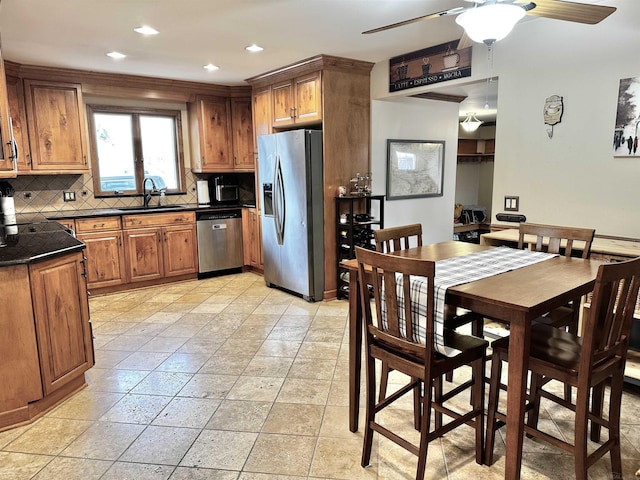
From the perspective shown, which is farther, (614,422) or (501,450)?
(501,450)

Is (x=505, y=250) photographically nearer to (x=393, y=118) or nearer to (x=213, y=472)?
(x=213, y=472)

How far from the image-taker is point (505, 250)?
8.47 ft

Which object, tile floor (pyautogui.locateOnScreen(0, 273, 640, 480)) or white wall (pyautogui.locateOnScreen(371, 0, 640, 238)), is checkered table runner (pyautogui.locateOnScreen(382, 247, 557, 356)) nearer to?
tile floor (pyautogui.locateOnScreen(0, 273, 640, 480))

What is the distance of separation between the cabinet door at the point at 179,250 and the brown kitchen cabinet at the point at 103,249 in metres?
0.50

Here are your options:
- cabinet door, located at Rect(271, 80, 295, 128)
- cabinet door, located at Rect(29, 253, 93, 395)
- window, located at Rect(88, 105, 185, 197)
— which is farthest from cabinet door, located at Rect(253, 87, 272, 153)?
cabinet door, located at Rect(29, 253, 93, 395)

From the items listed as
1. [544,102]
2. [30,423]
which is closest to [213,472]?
[30,423]

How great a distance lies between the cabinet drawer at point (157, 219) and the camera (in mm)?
4852

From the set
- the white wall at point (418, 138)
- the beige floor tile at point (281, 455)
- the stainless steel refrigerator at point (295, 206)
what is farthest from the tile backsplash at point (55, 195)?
the beige floor tile at point (281, 455)

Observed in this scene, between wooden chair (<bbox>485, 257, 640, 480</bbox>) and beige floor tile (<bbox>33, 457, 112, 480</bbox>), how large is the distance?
1.80m

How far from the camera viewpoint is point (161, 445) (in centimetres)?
219

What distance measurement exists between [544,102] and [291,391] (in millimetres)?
2750

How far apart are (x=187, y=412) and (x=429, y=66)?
3.39 meters

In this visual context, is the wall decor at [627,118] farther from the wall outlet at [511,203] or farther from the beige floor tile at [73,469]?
the beige floor tile at [73,469]

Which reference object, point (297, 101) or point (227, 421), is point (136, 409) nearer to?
point (227, 421)
